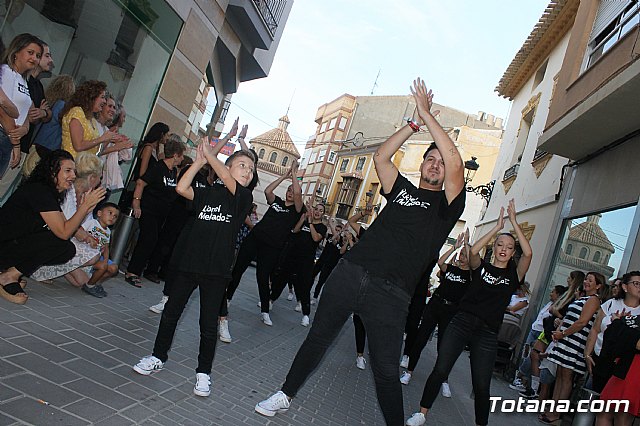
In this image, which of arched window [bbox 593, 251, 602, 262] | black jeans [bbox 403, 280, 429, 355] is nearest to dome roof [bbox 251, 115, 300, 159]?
arched window [bbox 593, 251, 602, 262]

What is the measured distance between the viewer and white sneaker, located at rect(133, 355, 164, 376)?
13.6 feet

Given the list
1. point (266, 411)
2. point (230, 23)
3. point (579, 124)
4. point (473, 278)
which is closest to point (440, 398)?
point (473, 278)

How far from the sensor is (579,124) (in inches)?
363

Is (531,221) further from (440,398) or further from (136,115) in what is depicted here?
(136,115)

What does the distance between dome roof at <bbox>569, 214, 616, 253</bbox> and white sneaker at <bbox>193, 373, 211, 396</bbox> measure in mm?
6965

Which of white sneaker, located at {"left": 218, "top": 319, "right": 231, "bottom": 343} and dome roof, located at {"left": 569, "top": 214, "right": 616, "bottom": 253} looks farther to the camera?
dome roof, located at {"left": 569, "top": 214, "right": 616, "bottom": 253}

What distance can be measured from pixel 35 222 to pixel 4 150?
2.68 ft

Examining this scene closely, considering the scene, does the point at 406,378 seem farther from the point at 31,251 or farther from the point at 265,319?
the point at 31,251

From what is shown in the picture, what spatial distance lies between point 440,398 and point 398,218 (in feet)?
13.4

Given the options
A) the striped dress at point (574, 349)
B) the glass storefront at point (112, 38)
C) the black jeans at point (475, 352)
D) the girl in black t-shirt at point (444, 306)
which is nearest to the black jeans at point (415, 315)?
the girl in black t-shirt at point (444, 306)

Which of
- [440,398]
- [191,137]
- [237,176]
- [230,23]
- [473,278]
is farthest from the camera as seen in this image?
[191,137]

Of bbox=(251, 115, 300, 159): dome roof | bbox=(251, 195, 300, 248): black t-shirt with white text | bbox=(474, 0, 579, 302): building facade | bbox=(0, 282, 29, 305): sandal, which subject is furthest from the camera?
bbox=(251, 115, 300, 159): dome roof

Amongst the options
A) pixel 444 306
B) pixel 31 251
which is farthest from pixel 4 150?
pixel 444 306

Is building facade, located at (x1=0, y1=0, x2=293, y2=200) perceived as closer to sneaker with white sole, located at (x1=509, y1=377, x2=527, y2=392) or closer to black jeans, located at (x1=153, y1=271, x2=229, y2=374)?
black jeans, located at (x1=153, y1=271, x2=229, y2=374)
